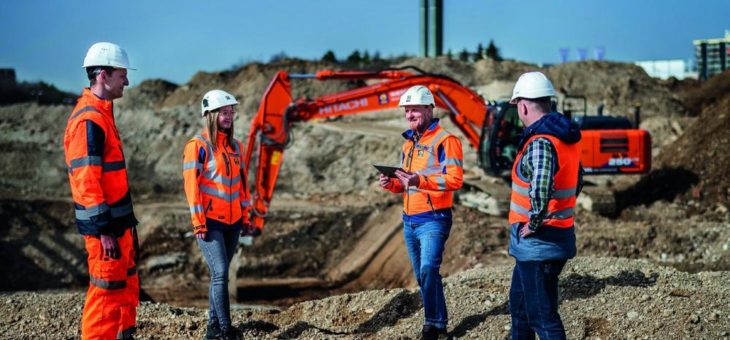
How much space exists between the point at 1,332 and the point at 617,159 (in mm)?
10857

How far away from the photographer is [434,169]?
250 inches

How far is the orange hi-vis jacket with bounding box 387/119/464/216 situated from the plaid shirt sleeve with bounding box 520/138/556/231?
1.39 metres

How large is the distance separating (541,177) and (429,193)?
163 cm

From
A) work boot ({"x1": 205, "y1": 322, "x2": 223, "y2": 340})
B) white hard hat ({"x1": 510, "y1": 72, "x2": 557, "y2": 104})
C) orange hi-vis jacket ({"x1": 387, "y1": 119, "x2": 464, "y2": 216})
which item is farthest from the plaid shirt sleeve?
work boot ({"x1": 205, "y1": 322, "x2": 223, "y2": 340})

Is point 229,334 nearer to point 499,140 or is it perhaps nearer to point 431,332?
point 431,332

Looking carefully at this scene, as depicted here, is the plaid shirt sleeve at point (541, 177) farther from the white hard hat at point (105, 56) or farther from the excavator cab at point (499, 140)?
the excavator cab at point (499, 140)

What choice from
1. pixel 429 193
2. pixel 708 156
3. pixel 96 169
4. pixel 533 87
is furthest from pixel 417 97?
pixel 708 156

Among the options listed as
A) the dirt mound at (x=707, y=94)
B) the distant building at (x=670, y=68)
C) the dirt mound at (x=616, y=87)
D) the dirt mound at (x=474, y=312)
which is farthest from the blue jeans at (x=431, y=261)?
the distant building at (x=670, y=68)

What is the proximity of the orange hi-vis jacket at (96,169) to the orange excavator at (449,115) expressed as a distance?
21.5 ft

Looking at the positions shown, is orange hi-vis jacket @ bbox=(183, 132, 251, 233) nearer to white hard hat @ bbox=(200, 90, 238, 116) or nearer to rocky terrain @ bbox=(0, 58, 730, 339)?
white hard hat @ bbox=(200, 90, 238, 116)

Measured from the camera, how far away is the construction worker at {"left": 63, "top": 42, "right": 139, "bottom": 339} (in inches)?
204

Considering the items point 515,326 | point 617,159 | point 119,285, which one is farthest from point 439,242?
point 617,159

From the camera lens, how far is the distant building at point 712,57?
39.8 metres

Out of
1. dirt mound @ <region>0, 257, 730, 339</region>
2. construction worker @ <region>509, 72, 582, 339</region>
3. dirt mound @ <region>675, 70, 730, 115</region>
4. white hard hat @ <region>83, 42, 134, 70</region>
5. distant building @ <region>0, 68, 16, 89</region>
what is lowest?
dirt mound @ <region>0, 257, 730, 339</region>
